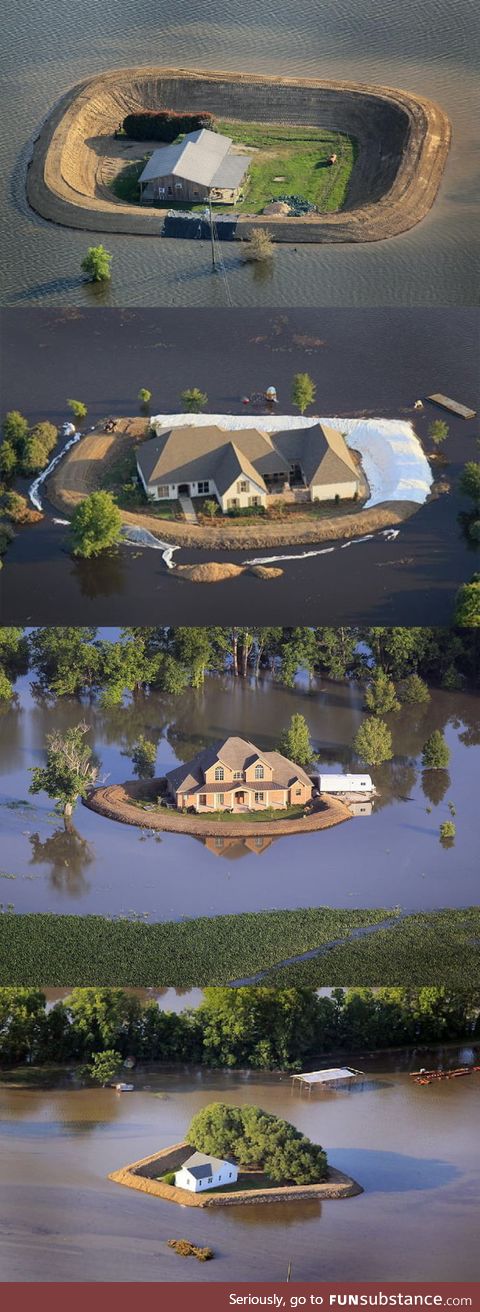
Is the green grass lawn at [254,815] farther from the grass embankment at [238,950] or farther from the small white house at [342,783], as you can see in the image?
the grass embankment at [238,950]

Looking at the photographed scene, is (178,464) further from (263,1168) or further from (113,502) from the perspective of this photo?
(263,1168)

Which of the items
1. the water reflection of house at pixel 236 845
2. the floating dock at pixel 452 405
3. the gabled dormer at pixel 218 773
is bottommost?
the water reflection of house at pixel 236 845

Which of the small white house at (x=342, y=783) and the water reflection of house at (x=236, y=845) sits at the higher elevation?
the small white house at (x=342, y=783)

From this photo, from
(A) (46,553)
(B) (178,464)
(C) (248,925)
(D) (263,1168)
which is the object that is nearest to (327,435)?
(B) (178,464)

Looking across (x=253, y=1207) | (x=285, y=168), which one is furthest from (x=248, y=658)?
(x=285, y=168)

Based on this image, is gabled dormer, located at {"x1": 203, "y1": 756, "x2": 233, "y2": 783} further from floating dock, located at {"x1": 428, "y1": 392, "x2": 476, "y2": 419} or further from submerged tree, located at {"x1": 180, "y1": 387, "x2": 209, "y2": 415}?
floating dock, located at {"x1": 428, "y1": 392, "x2": 476, "y2": 419}

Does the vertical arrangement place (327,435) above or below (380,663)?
above

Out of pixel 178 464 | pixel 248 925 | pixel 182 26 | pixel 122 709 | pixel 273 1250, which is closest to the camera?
pixel 273 1250

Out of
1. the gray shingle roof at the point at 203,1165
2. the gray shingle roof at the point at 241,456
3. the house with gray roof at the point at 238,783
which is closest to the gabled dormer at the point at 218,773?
the house with gray roof at the point at 238,783

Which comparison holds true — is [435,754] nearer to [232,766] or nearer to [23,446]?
[232,766]
